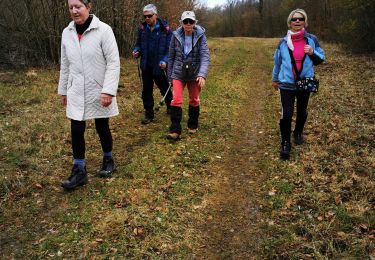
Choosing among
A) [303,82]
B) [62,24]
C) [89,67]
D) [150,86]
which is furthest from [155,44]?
[62,24]

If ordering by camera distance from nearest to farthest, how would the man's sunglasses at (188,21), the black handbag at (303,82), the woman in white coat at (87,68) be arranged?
the woman in white coat at (87,68), the black handbag at (303,82), the man's sunglasses at (188,21)

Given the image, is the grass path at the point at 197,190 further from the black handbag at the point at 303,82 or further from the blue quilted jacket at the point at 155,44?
the blue quilted jacket at the point at 155,44

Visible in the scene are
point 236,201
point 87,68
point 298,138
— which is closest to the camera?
point 87,68

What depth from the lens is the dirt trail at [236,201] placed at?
171 inches

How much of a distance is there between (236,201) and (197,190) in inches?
24.1

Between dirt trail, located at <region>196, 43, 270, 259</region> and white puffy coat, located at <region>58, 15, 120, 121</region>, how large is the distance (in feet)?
6.79

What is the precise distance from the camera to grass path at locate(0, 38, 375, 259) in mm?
4312

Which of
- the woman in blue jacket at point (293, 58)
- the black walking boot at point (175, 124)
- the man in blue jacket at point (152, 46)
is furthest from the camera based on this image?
the man in blue jacket at point (152, 46)

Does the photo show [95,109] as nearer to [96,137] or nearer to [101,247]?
[101,247]

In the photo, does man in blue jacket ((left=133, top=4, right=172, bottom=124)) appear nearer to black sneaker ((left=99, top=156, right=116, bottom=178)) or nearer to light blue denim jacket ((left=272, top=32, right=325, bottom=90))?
light blue denim jacket ((left=272, top=32, right=325, bottom=90))

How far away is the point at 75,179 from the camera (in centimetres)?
552

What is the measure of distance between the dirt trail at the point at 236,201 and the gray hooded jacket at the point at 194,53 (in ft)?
5.27

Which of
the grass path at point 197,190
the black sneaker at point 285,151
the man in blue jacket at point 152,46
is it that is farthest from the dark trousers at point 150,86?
the black sneaker at point 285,151

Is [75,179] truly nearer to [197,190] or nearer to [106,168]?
[106,168]
